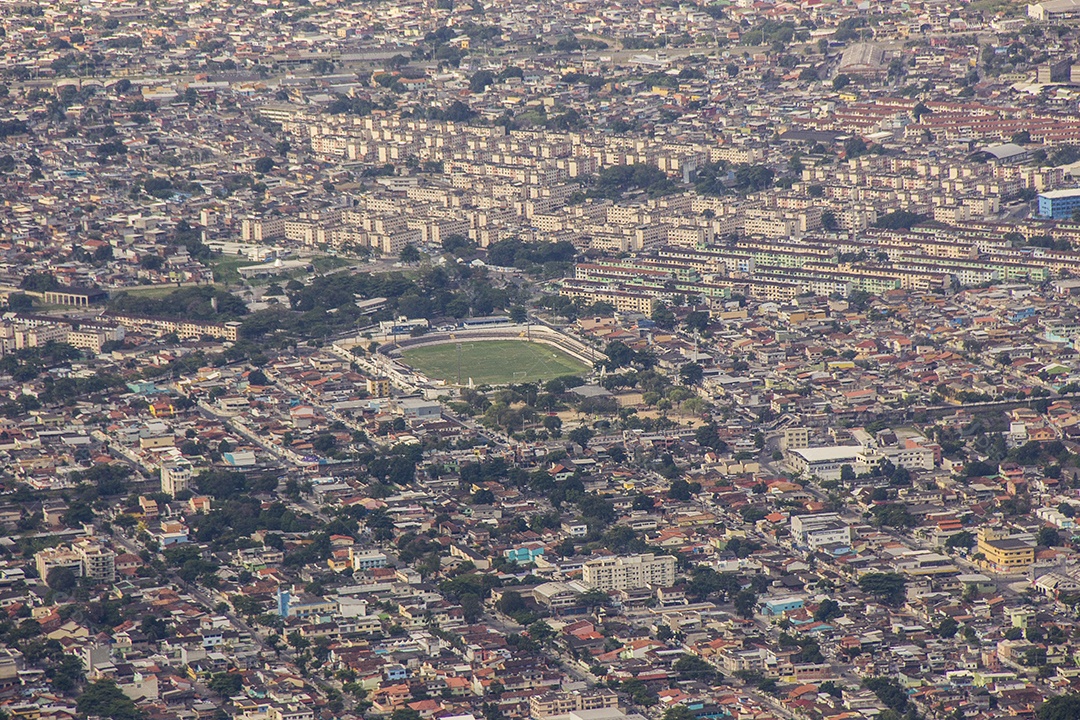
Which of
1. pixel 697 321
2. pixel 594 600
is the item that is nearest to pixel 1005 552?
pixel 594 600

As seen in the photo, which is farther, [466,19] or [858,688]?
[466,19]

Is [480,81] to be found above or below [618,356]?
below

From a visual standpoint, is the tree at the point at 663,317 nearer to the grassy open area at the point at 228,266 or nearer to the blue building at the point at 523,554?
the grassy open area at the point at 228,266


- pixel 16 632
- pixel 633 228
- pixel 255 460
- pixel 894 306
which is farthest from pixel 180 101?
pixel 16 632

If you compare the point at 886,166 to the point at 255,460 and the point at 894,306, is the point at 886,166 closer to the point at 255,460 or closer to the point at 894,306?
the point at 894,306

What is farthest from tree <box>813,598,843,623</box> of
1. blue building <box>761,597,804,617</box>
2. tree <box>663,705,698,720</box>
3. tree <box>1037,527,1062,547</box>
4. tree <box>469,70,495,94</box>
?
tree <box>469,70,495,94</box>

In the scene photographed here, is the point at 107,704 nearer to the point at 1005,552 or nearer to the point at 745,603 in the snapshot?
the point at 745,603

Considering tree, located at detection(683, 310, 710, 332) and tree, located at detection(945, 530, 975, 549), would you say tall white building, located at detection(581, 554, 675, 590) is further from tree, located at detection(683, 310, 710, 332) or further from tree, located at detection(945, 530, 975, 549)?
tree, located at detection(683, 310, 710, 332)
